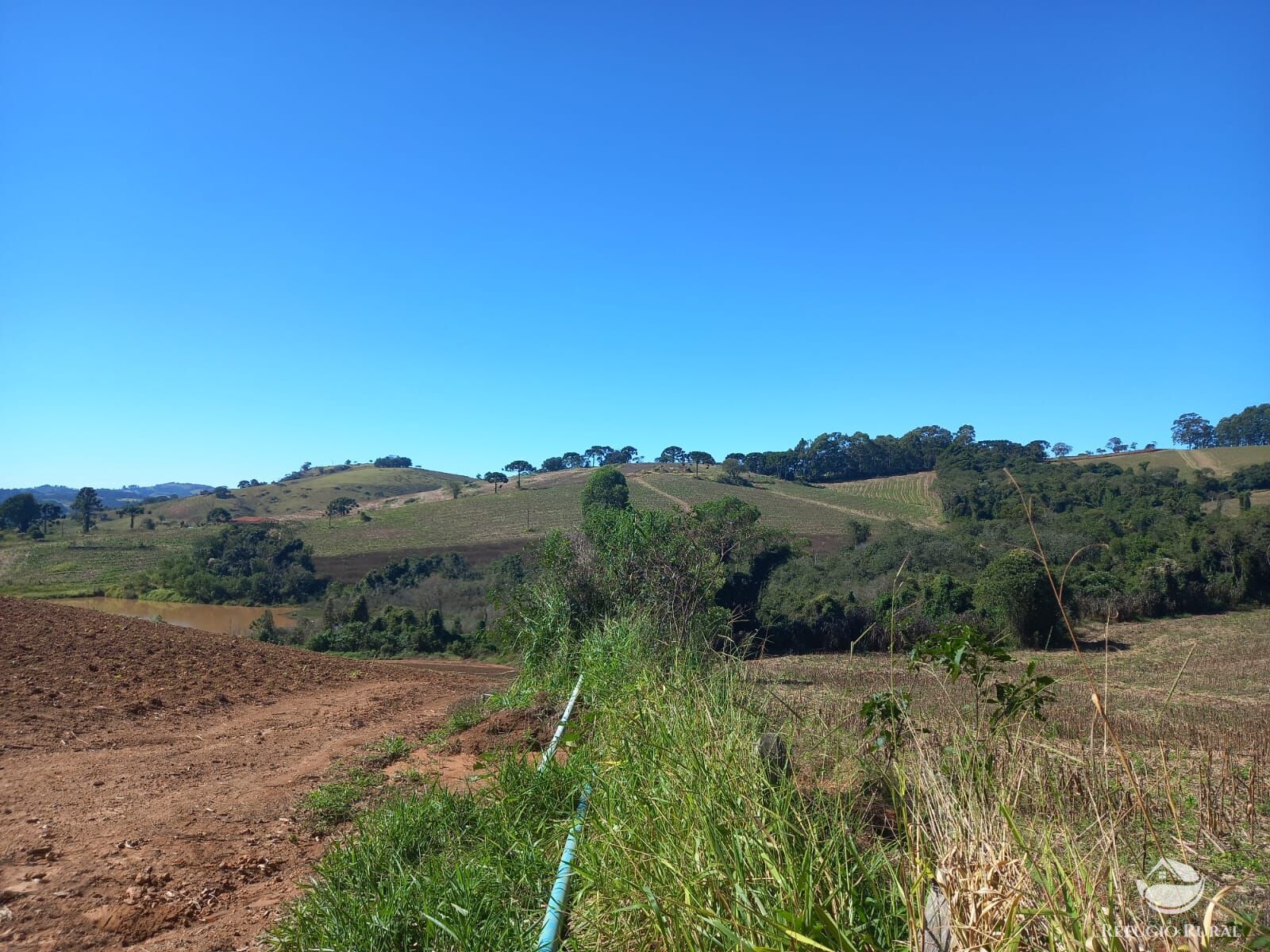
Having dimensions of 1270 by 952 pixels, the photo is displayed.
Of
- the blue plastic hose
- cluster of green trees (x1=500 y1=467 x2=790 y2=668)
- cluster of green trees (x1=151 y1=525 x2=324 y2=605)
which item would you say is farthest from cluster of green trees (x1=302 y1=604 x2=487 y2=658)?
the blue plastic hose

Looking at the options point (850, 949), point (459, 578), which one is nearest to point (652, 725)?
point (850, 949)

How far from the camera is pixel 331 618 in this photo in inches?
1049

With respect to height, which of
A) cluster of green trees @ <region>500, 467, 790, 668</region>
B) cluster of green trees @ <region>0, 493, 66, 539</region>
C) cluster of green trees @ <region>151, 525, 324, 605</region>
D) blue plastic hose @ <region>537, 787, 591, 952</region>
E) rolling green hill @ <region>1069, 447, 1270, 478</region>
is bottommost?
cluster of green trees @ <region>151, 525, 324, 605</region>

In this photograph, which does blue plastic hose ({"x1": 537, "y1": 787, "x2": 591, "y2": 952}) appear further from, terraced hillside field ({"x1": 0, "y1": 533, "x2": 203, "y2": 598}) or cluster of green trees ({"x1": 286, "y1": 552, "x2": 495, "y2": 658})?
terraced hillside field ({"x1": 0, "y1": 533, "x2": 203, "y2": 598})

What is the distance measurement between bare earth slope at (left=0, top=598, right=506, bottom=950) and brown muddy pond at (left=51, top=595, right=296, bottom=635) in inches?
680

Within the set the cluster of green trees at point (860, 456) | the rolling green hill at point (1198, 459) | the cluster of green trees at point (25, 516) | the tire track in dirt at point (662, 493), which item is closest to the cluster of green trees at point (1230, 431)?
the rolling green hill at point (1198, 459)

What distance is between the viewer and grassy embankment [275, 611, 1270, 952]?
6.70 feet

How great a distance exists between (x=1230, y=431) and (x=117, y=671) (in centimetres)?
8824

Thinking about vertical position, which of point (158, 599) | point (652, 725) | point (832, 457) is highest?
point (832, 457)

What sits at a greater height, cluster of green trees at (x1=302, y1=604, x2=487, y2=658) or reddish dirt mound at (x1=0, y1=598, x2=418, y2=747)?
reddish dirt mound at (x1=0, y1=598, x2=418, y2=747)

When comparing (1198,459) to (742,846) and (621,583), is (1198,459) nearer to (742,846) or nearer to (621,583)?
(621,583)

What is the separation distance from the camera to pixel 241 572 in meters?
39.5

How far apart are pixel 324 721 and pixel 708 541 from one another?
9.96 metres

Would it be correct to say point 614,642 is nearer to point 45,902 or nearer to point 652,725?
point 652,725
